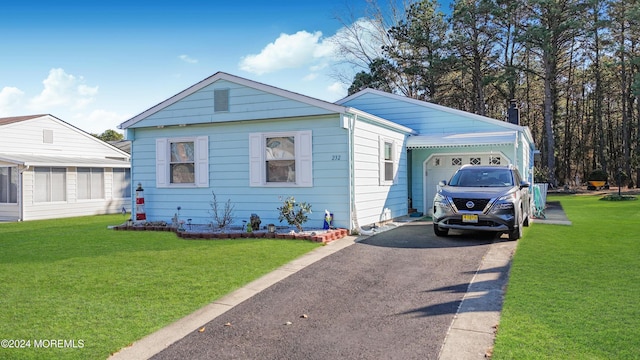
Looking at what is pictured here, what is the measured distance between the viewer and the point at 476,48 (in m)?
30.6

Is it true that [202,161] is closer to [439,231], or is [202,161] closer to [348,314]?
[439,231]

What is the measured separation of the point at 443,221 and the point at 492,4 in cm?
2647

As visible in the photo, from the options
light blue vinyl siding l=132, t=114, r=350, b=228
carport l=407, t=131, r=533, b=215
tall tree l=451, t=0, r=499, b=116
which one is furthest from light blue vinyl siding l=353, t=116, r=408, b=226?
tall tree l=451, t=0, r=499, b=116

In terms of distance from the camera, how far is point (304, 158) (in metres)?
10.1

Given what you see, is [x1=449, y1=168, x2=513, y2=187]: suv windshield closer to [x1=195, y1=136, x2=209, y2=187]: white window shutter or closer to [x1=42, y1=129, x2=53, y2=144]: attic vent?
[x1=195, y1=136, x2=209, y2=187]: white window shutter

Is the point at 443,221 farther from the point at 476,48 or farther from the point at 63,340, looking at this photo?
the point at 476,48

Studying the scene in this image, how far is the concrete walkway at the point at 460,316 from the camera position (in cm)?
349

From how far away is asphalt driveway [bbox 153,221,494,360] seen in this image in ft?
11.6

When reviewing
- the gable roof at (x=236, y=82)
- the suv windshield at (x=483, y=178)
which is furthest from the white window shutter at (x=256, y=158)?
the suv windshield at (x=483, y=178)

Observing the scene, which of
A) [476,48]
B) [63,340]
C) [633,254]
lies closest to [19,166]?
[63,340]

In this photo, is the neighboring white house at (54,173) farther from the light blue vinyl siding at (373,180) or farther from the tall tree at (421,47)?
the tall tree at (421,47)

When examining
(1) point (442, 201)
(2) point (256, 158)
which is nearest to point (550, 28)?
(1) point (442, 201)

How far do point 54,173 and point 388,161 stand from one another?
1372 centimetres

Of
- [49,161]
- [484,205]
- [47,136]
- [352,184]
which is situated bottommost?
[484,205]
